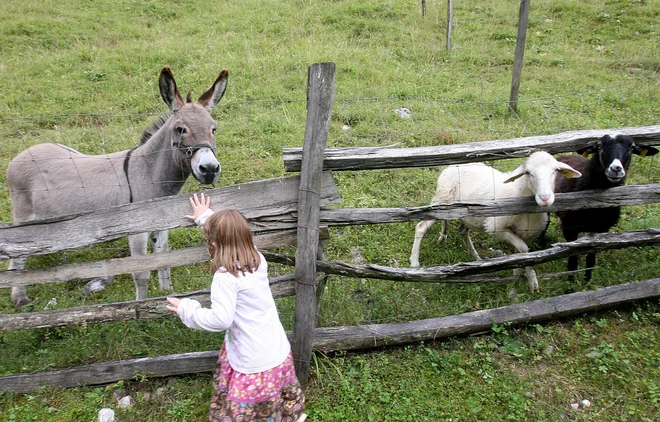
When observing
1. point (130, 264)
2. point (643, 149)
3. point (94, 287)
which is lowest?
point (94, 287)

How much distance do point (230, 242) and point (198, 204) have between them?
0.70 meters

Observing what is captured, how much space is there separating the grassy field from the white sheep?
1.06 feet

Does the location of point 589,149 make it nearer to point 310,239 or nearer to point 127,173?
point 310,239

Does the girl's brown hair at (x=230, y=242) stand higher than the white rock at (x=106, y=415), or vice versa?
the girl's brown hair at (x=230, y=242)

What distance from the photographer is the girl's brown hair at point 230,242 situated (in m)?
2.97

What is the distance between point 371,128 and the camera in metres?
8.33

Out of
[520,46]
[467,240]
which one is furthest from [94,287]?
[520,46]

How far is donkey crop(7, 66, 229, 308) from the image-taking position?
4.49m

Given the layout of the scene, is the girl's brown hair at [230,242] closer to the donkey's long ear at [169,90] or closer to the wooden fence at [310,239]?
the wooden fence at [310,239]

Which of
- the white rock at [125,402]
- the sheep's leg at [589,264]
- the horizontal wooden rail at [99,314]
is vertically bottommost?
the white rock at [125,402]

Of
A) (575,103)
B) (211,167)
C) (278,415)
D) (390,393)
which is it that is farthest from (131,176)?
(575,103)

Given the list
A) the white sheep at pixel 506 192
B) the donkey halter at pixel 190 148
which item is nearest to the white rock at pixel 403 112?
the white sheep at pixel 506 192

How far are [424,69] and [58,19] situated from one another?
10.1 m

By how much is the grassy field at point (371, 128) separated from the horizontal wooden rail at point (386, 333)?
11 cm
